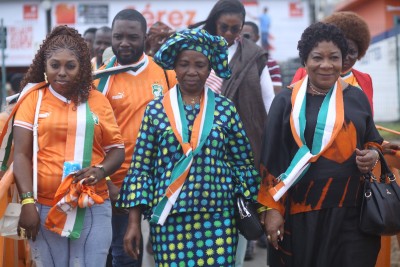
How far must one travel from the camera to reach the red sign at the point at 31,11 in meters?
23.2

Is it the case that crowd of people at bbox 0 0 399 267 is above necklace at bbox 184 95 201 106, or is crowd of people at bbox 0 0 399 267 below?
below

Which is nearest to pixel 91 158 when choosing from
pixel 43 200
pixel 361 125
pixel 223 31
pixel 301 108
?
pixel 43 200

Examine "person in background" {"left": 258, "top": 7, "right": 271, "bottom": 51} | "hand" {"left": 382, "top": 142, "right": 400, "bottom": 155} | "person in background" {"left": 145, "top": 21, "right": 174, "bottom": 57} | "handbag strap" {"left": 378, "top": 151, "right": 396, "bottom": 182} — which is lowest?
"handbag strap" {"left": 378, "top": 151, "right": 396, "bottom": 182}

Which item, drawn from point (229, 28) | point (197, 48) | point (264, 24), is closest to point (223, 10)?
point (229, 28)

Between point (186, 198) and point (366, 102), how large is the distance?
1243 millimetres

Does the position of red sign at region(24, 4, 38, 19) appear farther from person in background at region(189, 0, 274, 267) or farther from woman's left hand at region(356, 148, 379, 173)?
woman's left hand at region(356, 148, 379, 173)

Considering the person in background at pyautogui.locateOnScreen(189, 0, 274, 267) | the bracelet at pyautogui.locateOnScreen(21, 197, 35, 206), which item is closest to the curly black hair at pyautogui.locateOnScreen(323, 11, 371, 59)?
the person in background at pyautogui.locateOnScreen(189, 0, 274, 267)

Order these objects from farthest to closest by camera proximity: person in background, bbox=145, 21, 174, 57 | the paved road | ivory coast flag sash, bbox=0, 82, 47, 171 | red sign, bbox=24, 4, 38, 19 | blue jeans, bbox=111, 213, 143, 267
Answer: red sign, bbox=24, 4, 38, 19, the paved road, person in background, bbox=145, 21, 174, 57, blue jeans, bbox=111, 213, 143, 267, ivory coast flag sash, bbox=0, 82, 47, 171

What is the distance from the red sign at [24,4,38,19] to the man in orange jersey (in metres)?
18.2

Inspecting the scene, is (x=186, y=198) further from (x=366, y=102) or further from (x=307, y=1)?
(x=307, y=1)

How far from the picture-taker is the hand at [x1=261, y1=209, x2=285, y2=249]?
14.5 ft

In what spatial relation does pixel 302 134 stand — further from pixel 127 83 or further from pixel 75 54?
pixel 127 83

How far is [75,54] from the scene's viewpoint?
15.7 feet

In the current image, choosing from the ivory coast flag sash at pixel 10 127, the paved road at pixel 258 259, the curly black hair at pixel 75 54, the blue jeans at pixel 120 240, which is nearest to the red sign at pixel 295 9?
the paved road at pixel 258 259
